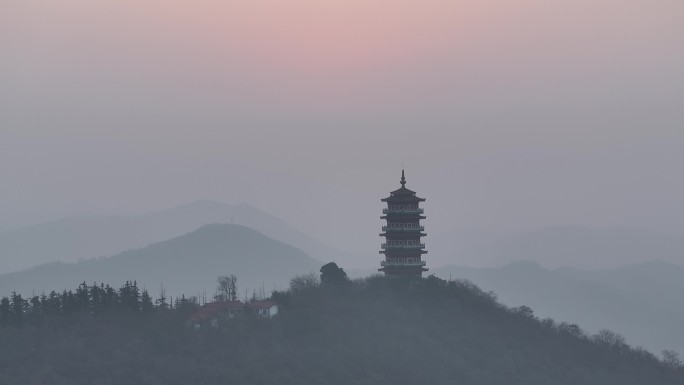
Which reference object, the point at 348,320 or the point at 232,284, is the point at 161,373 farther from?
the point at 232,284

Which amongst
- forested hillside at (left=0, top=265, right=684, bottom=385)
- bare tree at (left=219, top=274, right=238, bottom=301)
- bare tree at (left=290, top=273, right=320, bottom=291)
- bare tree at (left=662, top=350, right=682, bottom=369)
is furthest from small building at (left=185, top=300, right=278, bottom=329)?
bare tree at (left=662, top=350, right=682, bottom=369)

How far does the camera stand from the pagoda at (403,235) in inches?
4788

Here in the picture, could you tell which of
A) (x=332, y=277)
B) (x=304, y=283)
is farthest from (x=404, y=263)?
(x=304, y=283)

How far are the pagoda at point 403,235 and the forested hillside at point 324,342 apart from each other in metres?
1.70

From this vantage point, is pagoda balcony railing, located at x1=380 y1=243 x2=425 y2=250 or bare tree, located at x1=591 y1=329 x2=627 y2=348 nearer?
pagoda balcony railing, located at x1=380 y1=243 x2=425 y2=250

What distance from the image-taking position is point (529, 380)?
110m

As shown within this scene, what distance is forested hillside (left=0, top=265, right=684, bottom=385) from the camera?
96375 mm

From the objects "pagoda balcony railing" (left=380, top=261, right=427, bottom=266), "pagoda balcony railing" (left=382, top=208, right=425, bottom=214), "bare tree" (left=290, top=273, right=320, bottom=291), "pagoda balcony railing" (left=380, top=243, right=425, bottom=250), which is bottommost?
"bare tree" (left=290, top=273, right=320, bottom=291)

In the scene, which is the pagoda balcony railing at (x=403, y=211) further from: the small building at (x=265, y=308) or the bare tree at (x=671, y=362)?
the bare tree at (x=671, y=362)

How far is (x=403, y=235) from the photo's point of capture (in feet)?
399

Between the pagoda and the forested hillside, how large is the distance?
67.0 inches

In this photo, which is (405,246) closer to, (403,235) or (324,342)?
(403,235)

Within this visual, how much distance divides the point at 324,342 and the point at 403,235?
59.2 ft

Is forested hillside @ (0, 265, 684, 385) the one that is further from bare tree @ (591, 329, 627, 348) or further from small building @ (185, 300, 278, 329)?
small building @ (185, 300, 278, 329)
